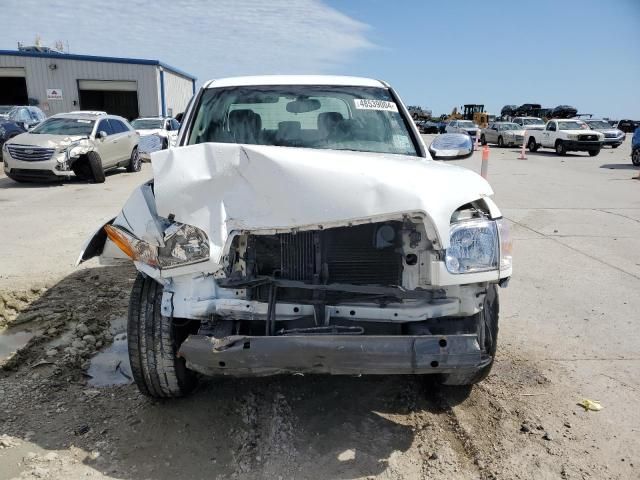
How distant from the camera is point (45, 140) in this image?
12758 millimetres

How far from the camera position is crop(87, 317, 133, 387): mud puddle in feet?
11.3

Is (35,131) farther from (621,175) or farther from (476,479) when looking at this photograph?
(621,175)

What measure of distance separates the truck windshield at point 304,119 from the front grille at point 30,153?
1007 cm

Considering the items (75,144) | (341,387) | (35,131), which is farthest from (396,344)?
(35,131)

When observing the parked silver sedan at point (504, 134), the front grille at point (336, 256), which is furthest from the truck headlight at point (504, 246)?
the parked silver sedan at point (504, 134)

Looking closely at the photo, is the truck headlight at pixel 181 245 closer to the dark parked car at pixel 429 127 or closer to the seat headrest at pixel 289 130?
the seat headrest at pixel 289 130

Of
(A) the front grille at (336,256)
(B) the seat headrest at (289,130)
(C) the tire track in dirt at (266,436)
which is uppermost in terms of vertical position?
(B) the seat headrest at (289,130)

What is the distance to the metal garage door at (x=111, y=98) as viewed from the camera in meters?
31.1

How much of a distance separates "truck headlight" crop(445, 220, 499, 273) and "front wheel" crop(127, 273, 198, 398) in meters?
1.49

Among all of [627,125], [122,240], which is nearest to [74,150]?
[122,240]

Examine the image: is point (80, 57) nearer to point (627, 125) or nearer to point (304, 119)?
point (304, 119)

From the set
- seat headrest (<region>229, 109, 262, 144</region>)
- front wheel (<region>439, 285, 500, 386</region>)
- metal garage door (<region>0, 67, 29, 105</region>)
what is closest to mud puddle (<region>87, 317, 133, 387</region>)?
seat headrest (<region>229, 109, 262, 144</region>)

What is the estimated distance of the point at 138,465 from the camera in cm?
261

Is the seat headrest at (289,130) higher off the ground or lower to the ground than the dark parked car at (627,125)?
higher
